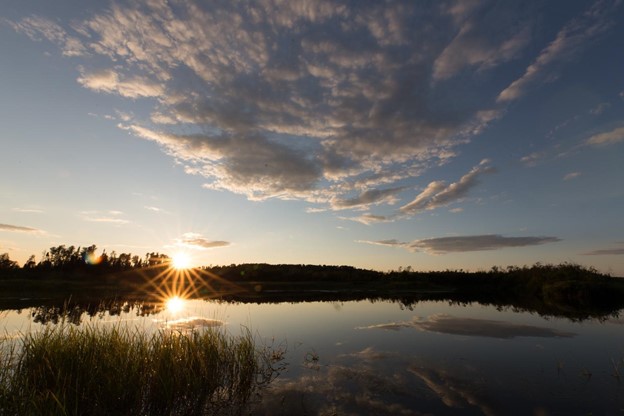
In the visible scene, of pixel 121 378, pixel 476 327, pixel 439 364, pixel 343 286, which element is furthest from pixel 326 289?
pixel 121 378

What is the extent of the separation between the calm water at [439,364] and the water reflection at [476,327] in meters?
0.07

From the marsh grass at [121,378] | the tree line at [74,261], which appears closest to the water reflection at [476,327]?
the marsh grass at [121,378]

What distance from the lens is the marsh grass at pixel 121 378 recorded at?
9219 mm

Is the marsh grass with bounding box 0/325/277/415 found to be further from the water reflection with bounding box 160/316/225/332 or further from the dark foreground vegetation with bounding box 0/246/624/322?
the water reflection with bounding box 160/316/225/332

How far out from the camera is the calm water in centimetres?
1103

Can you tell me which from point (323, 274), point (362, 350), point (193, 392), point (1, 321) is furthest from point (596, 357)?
point (323, 274)

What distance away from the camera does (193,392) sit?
1080cm

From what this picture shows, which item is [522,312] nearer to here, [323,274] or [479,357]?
[479,357]

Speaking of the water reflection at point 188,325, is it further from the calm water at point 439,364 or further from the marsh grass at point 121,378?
the marsh grass at point 121,378

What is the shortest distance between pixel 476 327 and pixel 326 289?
144ft

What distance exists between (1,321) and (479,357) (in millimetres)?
31368

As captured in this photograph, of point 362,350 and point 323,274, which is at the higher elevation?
point 323,274

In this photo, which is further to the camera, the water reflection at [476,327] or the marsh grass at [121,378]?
the water reflection at [476,327]

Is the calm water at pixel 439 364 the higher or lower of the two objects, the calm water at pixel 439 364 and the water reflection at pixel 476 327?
the lower
